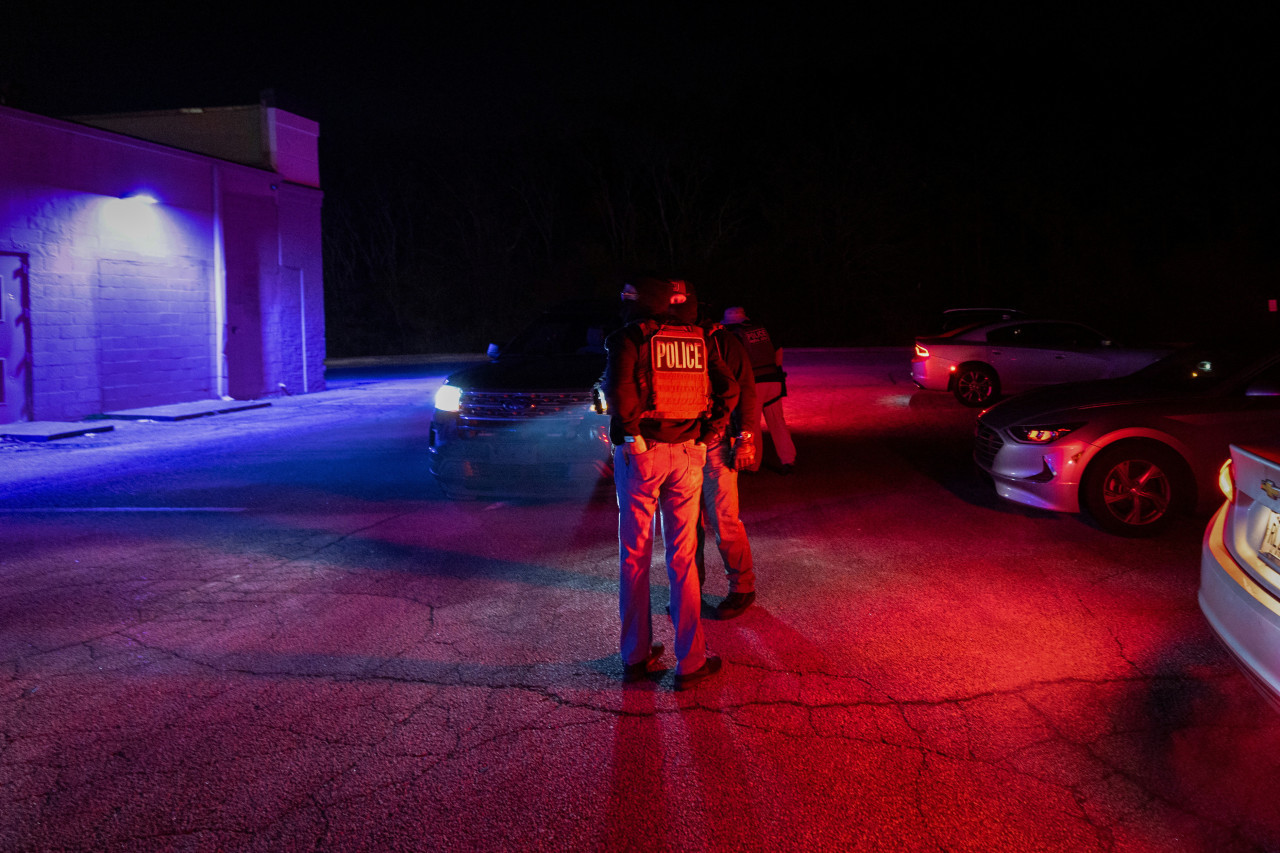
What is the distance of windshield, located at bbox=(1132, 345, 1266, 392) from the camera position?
281 inches

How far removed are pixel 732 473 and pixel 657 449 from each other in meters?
1.17

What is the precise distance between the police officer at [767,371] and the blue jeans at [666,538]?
13.2 feet

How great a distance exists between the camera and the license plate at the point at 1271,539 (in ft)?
11.8

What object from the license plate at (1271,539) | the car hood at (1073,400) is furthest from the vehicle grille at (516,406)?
the license plate at (1271,539)

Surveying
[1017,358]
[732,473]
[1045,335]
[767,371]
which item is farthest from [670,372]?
[1045,335]

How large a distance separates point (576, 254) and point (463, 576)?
131 ft

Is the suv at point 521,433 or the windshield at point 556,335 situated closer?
the suv at point 521,433

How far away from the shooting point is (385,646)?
197 inches

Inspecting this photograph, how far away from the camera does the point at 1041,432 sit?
7355 millimetres

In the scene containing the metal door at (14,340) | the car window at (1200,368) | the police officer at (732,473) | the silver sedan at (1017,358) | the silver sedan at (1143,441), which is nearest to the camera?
the police officer at (732,473)

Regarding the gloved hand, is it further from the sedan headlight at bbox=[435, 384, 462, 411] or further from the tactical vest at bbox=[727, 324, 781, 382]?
the tactical vest at bbox=[727, 324, 781, 382]

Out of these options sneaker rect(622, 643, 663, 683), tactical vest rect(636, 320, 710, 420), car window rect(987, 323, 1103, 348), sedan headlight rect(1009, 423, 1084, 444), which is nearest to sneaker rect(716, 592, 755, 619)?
sneaker rect(622, 643, 663, 683)

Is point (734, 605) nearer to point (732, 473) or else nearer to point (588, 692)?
point (732, 473)

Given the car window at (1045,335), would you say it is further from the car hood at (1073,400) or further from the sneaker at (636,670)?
the sneaker at (636,670)
